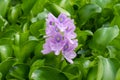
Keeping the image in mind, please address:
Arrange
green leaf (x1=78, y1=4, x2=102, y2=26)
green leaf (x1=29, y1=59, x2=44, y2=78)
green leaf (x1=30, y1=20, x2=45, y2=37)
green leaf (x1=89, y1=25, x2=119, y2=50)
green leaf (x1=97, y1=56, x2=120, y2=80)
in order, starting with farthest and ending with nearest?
1. green leaf (x1=78, y1=4, x2=102, y2=26)
2. green leaf (x1=30, y1=20, x2=45, y2=37)
3. green leaf (x1=89, y1=25, x2=119, y2=50)
4. green leaf (x1=29, y1=59, x2=44, y2=78)
5. green leaf (x1=97, y1=56, x2=120, y2=80)

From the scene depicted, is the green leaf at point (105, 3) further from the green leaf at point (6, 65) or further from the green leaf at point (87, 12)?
the green leaf at point (6, 65)

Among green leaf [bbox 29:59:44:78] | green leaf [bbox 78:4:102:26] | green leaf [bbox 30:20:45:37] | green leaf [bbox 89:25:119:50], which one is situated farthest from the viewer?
green leaf [bbox 78:4:102:26]

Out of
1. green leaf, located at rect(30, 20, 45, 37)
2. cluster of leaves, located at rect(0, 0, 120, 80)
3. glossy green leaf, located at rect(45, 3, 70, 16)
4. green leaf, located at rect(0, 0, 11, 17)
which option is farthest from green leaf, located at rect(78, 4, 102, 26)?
green leaf, located at rect(0, 0, 11, 17)

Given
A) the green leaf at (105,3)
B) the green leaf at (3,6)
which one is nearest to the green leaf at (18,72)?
the green leaf at (3,6)

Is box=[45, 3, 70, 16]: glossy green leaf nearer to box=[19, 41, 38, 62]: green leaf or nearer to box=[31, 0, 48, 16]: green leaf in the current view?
box=[31, 0, 48, 16]: green leaf

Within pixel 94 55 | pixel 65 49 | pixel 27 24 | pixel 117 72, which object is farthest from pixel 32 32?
pixel 117 72

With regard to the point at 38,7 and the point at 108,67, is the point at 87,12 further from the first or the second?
the point at 108,67

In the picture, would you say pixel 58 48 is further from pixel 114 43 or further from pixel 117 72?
pixel 114 43
